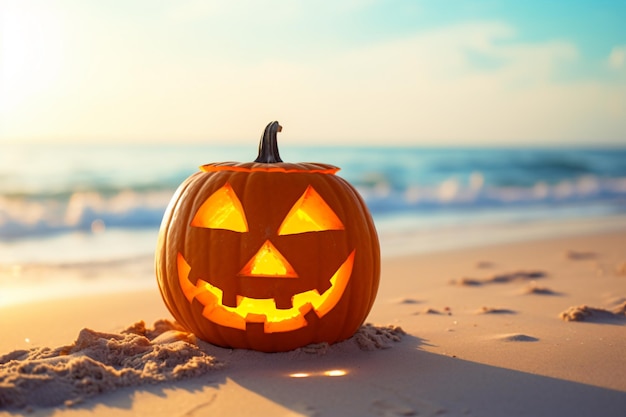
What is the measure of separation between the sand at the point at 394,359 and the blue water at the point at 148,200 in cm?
371

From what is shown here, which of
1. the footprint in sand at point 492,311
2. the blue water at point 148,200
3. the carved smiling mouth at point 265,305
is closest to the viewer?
the carved smiling mouth at point 265,305

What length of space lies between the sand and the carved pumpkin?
168 mm

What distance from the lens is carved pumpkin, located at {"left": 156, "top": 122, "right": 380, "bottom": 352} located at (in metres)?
3.61

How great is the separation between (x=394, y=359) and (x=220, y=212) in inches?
50.8

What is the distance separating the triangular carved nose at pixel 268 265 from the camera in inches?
142

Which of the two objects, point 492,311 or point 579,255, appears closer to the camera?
point 492,311

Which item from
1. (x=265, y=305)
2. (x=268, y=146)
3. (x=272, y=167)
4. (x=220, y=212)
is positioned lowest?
(x=265, y=305)

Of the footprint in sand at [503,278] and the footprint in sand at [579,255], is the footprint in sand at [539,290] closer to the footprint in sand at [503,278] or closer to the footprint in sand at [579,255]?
the footprint in sand at [503,278]

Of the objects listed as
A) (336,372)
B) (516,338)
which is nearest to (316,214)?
(336,372)

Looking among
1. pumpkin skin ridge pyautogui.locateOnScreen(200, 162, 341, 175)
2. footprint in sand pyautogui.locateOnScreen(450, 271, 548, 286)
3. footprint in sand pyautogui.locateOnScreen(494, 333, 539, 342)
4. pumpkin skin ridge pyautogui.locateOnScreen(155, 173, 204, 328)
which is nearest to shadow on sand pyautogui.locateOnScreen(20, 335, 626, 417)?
pumpkin skin ridge pyautogui.locateOnScreen(155, 173, 204, 328)

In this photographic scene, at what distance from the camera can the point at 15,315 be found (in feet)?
16.1

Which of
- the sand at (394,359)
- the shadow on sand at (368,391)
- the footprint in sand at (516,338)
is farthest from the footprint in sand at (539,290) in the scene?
the shadow on sand at (368,391)

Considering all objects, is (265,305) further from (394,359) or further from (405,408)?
(405,408)

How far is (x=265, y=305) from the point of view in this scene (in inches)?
147
